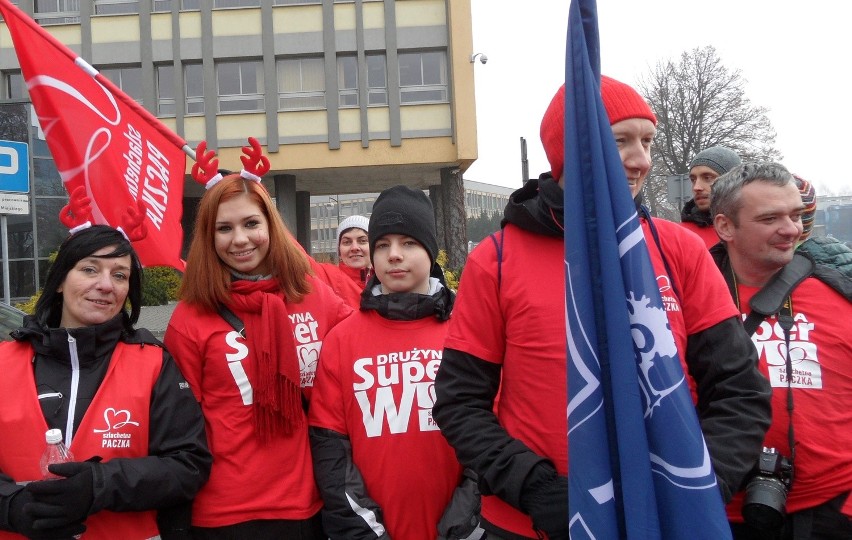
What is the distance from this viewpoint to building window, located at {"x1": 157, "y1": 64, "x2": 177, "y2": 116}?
73.3ft

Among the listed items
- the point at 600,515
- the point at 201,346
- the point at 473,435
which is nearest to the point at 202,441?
the point at 201,346

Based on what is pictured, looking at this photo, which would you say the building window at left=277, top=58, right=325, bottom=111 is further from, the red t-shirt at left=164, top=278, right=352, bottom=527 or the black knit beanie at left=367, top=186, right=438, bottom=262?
the red t-shirt at left=164, top=278, right=352, bottom=527

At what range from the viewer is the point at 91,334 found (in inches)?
92.2

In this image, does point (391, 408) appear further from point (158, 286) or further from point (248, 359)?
point (158, 286)

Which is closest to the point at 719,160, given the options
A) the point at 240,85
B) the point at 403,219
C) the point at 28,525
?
the point at 403,219

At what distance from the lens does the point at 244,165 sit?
276 cm

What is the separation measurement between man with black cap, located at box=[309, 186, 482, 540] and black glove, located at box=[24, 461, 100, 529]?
744 mm

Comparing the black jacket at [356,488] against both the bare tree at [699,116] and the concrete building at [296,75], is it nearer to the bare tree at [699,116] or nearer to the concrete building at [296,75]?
the concrete building at [296,75]

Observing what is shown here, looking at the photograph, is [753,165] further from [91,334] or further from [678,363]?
[91,334]

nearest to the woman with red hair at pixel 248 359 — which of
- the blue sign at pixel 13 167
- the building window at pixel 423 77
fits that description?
the blue sign at pixel 13 167

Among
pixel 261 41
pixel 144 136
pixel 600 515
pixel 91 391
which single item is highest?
pixel 261 41

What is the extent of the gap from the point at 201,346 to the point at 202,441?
35cm

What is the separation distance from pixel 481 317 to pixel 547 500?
0.49 metres

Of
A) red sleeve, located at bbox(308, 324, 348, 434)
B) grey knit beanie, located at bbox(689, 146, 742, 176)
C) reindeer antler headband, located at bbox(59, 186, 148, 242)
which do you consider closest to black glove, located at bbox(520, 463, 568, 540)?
red sleeve, located at bbox(308, 324, 348, 434)
